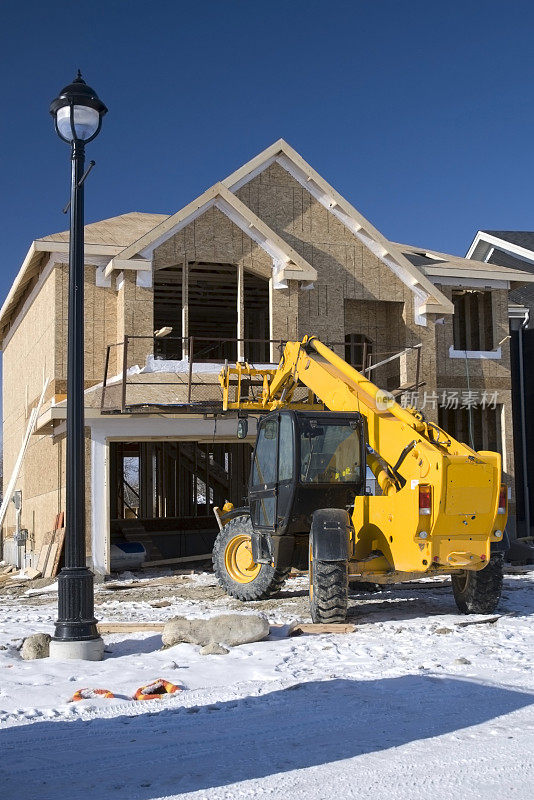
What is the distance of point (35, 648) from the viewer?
866 centimetres

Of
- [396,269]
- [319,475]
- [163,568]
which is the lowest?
[163,568]

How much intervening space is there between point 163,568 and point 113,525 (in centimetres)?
331

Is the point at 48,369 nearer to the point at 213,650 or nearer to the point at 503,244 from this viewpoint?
the point at 213,650

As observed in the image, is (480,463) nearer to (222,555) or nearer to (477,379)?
(222,555)

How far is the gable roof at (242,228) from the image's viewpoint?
61.0ft

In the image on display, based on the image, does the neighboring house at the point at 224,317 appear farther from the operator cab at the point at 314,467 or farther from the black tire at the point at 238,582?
the operator cab at the point at 314,467

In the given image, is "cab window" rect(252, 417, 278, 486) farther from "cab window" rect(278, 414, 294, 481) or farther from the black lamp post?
the black lamp post

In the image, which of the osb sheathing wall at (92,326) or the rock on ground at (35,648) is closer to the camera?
the rock on ground at (35,648)

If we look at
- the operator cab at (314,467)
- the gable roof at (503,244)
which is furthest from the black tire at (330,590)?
the gable roof at (503,244)

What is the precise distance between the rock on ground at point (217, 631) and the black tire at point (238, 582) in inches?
106

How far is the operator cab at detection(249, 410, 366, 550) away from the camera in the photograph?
37.1 ft

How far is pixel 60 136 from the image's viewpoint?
917 centimetres

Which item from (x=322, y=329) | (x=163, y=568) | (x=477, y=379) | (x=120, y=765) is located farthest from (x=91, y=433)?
(x=120, y=765)

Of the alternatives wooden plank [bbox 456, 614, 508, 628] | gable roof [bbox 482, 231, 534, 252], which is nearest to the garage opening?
wooden plank [bbox 456, 614, 508, 628]
